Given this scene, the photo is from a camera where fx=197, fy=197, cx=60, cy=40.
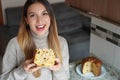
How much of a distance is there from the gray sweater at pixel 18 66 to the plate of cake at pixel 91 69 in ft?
0.40

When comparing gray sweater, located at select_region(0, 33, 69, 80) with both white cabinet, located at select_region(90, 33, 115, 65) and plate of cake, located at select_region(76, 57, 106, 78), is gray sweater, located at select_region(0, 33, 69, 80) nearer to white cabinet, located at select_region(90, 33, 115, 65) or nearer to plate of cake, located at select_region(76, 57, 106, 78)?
plate of cake, located at select_region(76, 57, 106, 78)

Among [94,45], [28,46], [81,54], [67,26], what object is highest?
[28,46]

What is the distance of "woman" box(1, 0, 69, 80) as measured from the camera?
1.03 m

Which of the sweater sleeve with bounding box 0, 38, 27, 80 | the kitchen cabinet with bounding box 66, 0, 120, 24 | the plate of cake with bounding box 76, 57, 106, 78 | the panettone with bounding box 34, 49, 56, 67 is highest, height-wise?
the kitchen cabinet with bounding box 66, 0, 120, 24

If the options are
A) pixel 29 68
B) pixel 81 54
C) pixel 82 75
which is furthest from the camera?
pixel 81 54

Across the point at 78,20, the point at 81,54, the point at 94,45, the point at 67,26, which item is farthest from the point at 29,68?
the point at 78,20

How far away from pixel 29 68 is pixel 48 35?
0.84 feet

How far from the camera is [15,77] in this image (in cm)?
107

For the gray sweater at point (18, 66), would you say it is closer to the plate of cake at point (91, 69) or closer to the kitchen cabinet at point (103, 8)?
the plate of cake at point (91, 69)

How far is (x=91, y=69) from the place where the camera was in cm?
126

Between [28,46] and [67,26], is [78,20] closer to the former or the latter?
[67,26]

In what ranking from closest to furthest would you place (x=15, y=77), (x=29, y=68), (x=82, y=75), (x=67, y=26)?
(x=29, y=68) < (x=15, y=77) < (x=82, y=75) < (x=67, y=26)

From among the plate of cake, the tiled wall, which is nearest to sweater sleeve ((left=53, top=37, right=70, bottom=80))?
the plate of cake

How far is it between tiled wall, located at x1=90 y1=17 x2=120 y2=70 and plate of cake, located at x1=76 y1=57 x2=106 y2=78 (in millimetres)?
98
